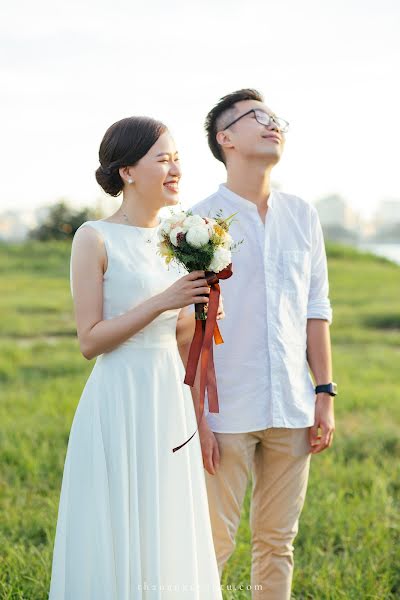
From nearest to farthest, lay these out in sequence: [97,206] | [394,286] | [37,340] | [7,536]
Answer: [7,536], [37,340], [394,286], [97,206]

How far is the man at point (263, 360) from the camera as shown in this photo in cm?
316

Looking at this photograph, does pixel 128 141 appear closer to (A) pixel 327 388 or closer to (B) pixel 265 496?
(A) pixel 327 388

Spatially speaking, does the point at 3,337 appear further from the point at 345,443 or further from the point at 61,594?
the point at 61,594

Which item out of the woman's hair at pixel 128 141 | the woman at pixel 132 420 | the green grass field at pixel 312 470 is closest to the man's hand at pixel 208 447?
the woman at pixel 132 420

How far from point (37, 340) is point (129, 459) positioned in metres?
8.40

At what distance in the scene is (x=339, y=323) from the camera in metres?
12.5

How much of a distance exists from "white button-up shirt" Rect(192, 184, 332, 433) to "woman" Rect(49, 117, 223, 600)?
0.94 feet

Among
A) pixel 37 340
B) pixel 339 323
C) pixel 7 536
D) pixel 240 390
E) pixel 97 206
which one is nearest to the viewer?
pixel 240 390

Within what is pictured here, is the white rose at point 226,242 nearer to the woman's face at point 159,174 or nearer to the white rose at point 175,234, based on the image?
the white rose at point 175,234

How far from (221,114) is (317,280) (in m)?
0.75

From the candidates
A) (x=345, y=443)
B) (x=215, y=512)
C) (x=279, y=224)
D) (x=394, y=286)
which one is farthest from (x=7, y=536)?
(x=394, y=286)

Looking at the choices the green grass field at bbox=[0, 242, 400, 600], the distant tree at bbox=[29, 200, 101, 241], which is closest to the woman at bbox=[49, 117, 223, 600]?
the green grass field at bbox=[0, 242, 400, 600]

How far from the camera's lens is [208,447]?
3.09m

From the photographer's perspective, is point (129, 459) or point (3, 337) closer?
point (129, 459)
